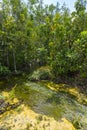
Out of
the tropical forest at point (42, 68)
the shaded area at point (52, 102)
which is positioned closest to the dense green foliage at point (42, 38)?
the tropical forest at point (42, 68)

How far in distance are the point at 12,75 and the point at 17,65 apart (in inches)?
140

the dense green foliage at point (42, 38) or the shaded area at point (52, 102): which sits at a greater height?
the dense green foliage at point (42, 38)

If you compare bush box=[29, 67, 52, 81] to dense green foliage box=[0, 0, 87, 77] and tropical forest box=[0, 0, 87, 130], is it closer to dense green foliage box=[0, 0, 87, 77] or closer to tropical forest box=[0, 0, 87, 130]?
tropical forest box=[0, 0, 87, 130]

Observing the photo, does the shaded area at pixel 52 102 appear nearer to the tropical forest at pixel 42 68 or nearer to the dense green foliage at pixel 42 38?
the tropical forest at pixel 42 68

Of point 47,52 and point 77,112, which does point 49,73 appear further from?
point 77,112

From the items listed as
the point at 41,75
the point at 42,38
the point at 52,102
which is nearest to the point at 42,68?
the point at 41,75

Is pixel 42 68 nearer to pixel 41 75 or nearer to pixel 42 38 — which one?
pixel 41 75

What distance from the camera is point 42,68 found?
94.6 feet

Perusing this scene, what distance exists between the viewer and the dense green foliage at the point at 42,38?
79.8 ft

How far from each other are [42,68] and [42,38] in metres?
4.56

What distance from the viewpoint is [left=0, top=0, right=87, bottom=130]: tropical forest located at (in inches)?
584

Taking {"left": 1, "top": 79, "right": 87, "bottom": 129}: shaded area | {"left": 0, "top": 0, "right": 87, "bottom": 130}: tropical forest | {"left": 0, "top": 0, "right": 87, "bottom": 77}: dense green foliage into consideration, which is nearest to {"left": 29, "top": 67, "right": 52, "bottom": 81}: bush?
{"left": 0, "top": 0, "right": 87, "bottom": 130}: tropical forest

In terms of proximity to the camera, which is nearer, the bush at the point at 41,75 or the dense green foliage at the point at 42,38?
the dense green foliage at the point at 42,38

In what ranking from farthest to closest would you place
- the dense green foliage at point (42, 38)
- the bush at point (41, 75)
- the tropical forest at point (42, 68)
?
the bush at point (41, 75), the dense green foliage at point (42, 38), the tropical forest at point (42, 68)
